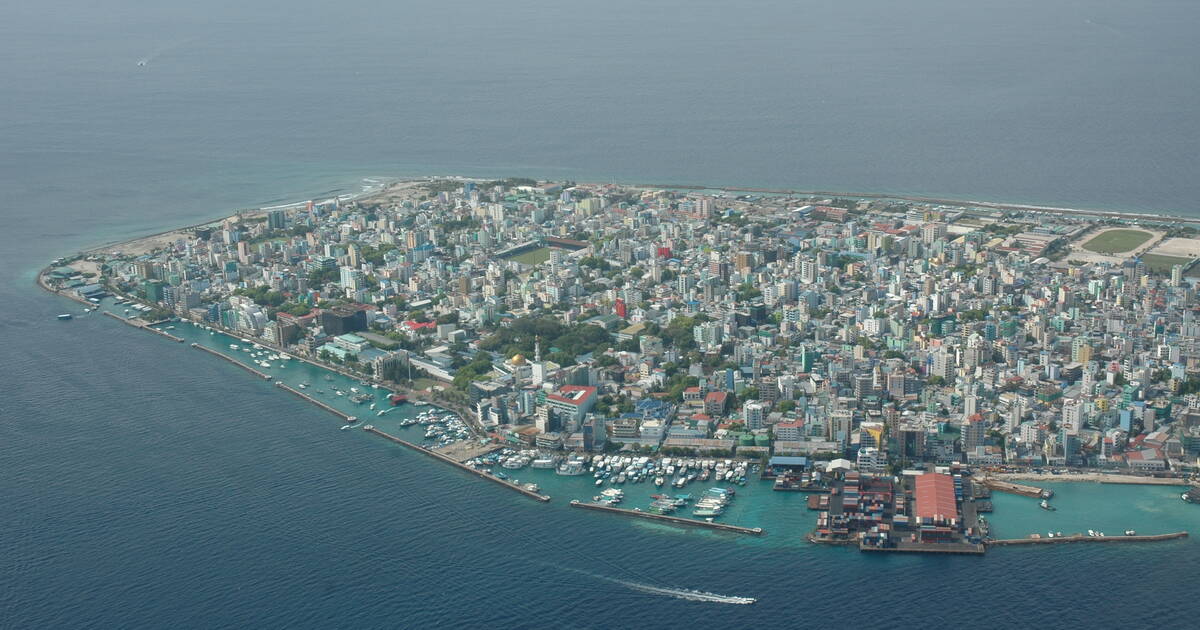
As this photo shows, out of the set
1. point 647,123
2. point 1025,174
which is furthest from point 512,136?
point 1025,174

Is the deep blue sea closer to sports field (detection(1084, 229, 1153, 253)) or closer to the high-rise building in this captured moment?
sports field (detection(1084, 229, 1153, 253))

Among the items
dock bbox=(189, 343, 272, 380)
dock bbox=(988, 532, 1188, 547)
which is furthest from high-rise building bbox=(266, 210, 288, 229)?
dock bbox=(988, 532, 1188, 547)

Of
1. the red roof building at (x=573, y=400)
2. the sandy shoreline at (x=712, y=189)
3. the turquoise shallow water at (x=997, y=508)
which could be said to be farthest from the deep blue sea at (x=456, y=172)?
the red roof building at (x=573, y=400)

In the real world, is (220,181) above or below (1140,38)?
below

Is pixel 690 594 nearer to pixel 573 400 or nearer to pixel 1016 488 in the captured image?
pixel 1016 488

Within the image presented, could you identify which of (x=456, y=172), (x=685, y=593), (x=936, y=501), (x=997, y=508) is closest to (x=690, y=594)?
(x=685, y=593)

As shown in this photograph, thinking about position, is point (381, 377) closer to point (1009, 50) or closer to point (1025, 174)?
point (1025, 174)
